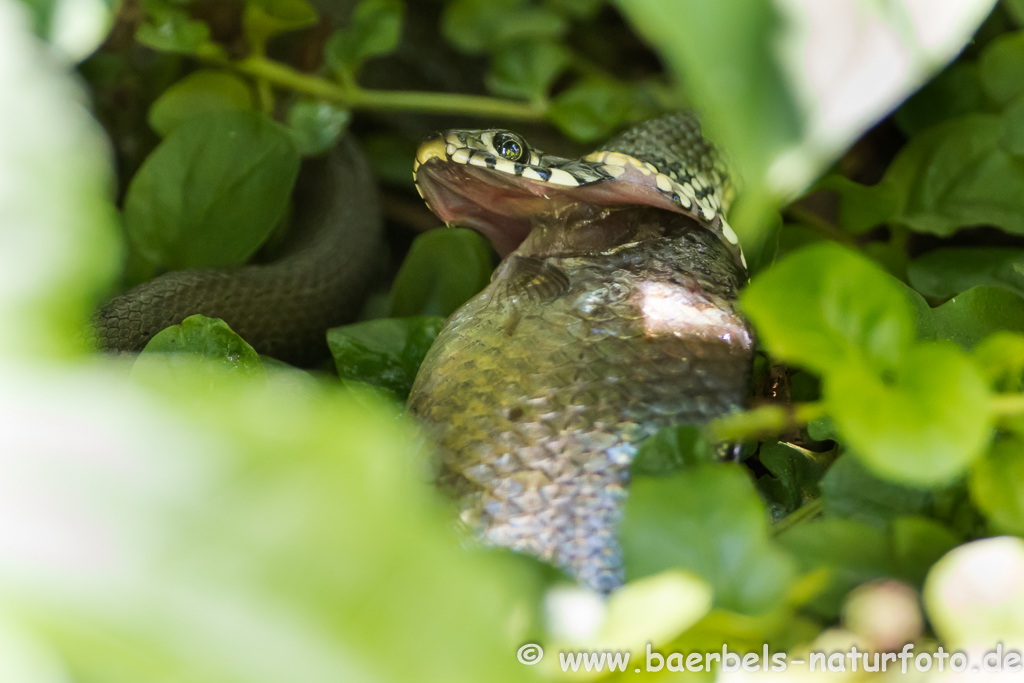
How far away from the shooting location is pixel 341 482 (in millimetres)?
209

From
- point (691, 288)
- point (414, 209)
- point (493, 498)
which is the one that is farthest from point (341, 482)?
point (414, 209)

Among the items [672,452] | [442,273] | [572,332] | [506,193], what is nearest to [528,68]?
[442,273]

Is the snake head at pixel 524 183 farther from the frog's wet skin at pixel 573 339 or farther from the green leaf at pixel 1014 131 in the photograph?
the green leaf at pixel 1014 131

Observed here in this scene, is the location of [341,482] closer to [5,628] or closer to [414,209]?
[5,628]

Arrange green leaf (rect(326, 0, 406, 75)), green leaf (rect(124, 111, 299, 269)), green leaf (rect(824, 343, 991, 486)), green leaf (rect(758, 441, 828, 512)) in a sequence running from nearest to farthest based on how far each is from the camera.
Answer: green leaf (rect(824, 343, 991, 486))
green leaf (rect(758, 441, 828, 512))
green leaf (rect(124, 111, 299, 269))
green leaf (rect(326, 0, 406, 75))

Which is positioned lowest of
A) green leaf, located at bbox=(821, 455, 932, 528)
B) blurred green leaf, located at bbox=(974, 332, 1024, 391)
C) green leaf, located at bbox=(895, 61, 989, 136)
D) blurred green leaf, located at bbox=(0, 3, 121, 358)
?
green leaf, located at bbox=(821, 455, 932, 528)

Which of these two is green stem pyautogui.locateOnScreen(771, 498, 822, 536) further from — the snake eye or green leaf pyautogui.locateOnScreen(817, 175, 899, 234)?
green leaf pyautogui.locateOnScreen(817, 175, 899, 234)

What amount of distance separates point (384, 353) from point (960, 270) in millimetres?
551

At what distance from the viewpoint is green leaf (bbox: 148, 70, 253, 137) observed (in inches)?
36.5

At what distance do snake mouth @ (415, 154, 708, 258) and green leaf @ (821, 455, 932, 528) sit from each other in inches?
9.9

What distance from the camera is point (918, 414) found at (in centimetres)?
34

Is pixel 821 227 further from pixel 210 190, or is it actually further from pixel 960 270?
pixel 210 190

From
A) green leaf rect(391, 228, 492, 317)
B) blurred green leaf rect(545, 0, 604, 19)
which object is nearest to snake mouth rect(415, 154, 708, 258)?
green leaf rect(391, 228, 492, 317)

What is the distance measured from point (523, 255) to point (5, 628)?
460 mm
